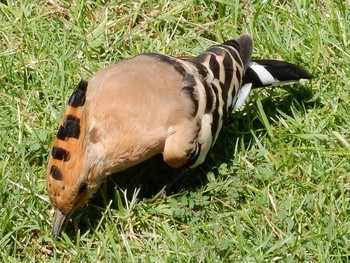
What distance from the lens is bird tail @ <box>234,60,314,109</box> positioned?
208 inches

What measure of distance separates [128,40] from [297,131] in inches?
50.8

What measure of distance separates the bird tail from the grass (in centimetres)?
10

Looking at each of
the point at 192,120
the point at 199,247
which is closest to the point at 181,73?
the point at 192,120

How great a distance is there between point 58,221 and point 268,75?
1487 mm

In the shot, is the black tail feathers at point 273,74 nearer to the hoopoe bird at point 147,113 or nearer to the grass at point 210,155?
the hoopoe bird at point 147,113

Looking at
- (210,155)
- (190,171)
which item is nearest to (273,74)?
(210,155)

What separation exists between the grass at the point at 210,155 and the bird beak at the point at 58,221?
59 millimetres

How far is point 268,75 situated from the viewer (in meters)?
5.30

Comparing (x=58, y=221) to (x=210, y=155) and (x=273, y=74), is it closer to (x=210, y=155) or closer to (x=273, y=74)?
(x=210, y=155)

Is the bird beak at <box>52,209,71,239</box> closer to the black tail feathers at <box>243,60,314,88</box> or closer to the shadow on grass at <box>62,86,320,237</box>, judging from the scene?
the shadow on grass at <box>62,86,320,237</box>

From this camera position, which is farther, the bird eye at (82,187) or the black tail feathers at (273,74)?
the black tail feathers at (273,74)

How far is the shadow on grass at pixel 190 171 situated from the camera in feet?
16.0

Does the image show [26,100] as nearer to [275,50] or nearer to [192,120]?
[192,120]

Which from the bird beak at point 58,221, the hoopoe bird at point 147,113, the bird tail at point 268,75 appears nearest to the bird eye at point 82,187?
the hoopoe bird at point 147,113
